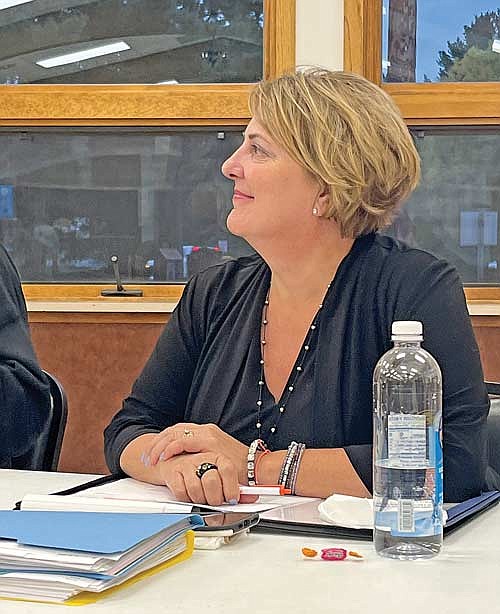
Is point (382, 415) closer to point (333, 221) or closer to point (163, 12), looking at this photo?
point (333, 221)

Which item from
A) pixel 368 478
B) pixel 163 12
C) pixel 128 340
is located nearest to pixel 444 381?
pixel 368 478

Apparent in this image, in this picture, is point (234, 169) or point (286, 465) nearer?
point (286, 465)

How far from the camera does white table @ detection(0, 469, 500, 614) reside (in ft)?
3.28

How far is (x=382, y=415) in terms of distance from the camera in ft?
4.14

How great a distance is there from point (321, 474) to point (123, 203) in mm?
2052

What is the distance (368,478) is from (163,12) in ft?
7.38

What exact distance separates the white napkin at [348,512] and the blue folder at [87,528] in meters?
0.20

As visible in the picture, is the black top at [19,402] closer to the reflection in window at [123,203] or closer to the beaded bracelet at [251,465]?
the beaded bracelet at [251,465]

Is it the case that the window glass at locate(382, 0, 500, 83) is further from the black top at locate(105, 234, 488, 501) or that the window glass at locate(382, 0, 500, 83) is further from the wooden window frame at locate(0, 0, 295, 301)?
the black top at locate(105, 234, 488, 501)

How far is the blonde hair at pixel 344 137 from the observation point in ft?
5.88

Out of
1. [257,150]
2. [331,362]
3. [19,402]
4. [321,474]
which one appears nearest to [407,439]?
[321,474]

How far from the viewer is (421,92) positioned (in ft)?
10.7

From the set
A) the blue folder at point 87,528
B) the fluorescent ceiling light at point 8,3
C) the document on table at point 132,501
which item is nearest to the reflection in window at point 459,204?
the fluorescent ceiling light at point 8,3

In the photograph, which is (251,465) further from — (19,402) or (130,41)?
(130,41)
